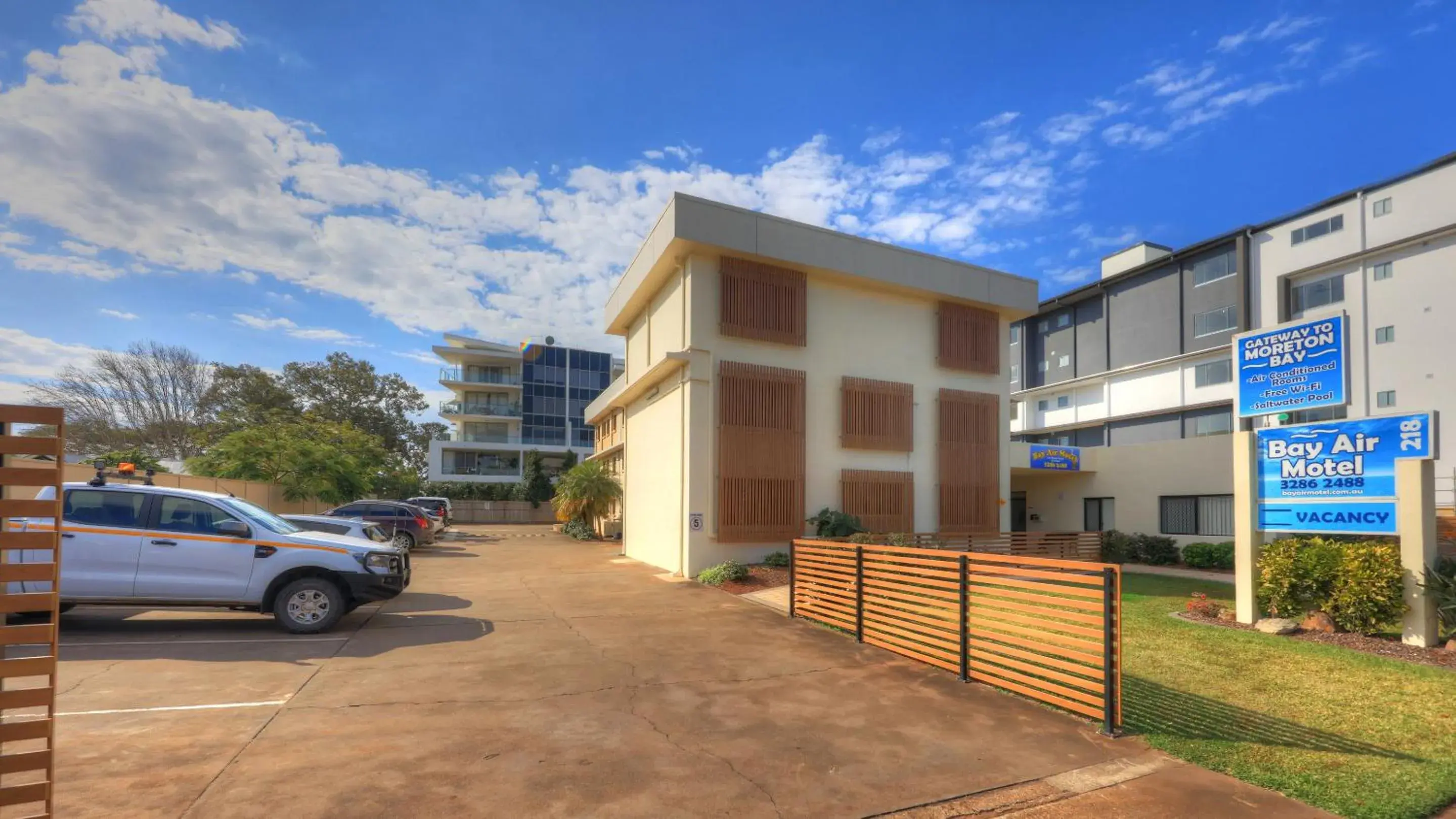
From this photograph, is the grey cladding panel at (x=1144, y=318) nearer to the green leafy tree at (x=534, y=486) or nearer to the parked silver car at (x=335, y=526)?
the parked silver car at (x=335, y=526)

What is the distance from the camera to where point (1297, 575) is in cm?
1016

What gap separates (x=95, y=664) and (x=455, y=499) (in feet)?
146

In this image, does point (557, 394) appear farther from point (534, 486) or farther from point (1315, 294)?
point (1315, 294)

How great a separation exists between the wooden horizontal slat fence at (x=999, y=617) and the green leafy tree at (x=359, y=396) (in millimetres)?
46021

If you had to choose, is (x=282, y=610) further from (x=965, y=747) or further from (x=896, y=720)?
(x=965, y=747)

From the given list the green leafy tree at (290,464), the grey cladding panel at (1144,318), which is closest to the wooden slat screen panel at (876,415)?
the green leafy tree at (290,464)

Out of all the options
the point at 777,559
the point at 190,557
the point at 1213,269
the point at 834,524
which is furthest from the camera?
the point at 1213,269

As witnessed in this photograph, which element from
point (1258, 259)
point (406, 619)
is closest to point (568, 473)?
point (406, 619)

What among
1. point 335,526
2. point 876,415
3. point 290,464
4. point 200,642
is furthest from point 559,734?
point 290,464

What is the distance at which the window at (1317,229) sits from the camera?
27.2m

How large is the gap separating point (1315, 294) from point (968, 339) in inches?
694

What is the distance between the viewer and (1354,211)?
2669 centimetres

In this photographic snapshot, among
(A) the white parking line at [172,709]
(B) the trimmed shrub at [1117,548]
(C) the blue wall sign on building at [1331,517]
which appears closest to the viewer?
(A) the white parking line at [172,709]

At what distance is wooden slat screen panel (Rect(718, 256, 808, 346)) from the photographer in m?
17.5
